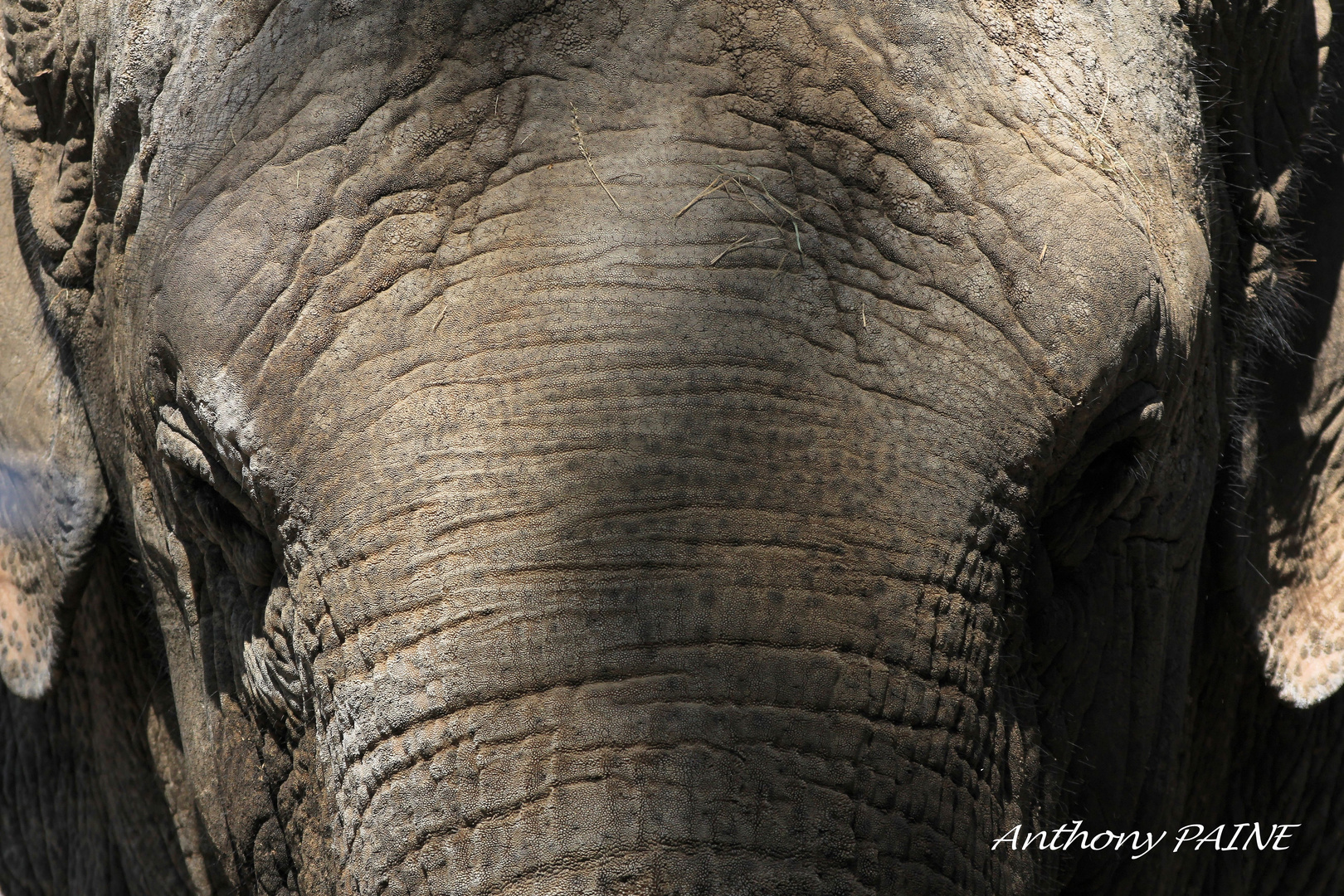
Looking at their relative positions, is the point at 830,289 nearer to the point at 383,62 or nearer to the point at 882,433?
the point at 882,433

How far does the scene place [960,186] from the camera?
1.86 metres

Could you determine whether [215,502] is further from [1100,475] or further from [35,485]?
[1100,475]

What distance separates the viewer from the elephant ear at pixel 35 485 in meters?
2.69

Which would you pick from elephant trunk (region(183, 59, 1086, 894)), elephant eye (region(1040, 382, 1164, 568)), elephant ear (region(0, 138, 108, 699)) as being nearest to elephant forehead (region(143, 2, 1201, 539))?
elephant trunk (region(183, 59, 1086, 894))

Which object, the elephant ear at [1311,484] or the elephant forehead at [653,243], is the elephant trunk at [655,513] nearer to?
the elephant forehead at [653,243]

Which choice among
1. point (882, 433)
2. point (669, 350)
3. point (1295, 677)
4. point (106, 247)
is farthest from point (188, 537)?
point (1295, 677)

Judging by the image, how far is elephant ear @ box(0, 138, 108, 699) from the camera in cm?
269

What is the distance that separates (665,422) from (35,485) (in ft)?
5.57

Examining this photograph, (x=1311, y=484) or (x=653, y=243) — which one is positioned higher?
(x=653, y=243)

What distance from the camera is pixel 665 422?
1629 millimetres

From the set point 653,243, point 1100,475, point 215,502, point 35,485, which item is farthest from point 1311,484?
point 35,485

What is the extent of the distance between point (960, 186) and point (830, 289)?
0.25 meters

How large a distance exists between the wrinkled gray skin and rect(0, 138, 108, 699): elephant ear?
302 millimetres

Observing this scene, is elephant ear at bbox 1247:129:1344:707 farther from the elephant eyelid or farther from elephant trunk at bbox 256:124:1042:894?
the elephant eyelid
